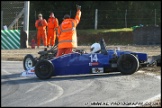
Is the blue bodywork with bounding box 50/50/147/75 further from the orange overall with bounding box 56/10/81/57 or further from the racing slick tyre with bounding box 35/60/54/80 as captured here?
the orange overall with bounding box 56/10/81/57

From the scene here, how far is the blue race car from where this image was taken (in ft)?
37.1

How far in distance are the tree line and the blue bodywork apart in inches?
935

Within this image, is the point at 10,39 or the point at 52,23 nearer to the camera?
the point at 52,23

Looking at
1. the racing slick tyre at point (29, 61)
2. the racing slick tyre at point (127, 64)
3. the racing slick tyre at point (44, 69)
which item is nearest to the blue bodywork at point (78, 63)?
the racing slick tyre at point (44, 69)

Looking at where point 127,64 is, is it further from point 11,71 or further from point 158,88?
point 11,71

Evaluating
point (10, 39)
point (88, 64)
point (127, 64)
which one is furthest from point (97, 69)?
point (10, 39)

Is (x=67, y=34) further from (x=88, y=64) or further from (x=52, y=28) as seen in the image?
(x=52, y=28)

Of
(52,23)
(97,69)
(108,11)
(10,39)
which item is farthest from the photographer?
(108,11)

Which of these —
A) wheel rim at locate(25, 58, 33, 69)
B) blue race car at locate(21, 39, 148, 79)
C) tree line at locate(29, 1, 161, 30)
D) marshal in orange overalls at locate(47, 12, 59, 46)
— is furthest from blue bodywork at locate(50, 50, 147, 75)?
tree line at locate(29, 1, 161, 30)

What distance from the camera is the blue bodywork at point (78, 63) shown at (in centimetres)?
1141

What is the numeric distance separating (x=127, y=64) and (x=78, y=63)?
51.1 inches

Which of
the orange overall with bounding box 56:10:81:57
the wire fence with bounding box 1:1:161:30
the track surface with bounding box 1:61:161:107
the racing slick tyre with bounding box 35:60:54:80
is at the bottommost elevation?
the track surface with bounding box 1:61:161:107

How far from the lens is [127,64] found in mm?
11344

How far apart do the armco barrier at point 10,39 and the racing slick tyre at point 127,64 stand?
39.6 feet
